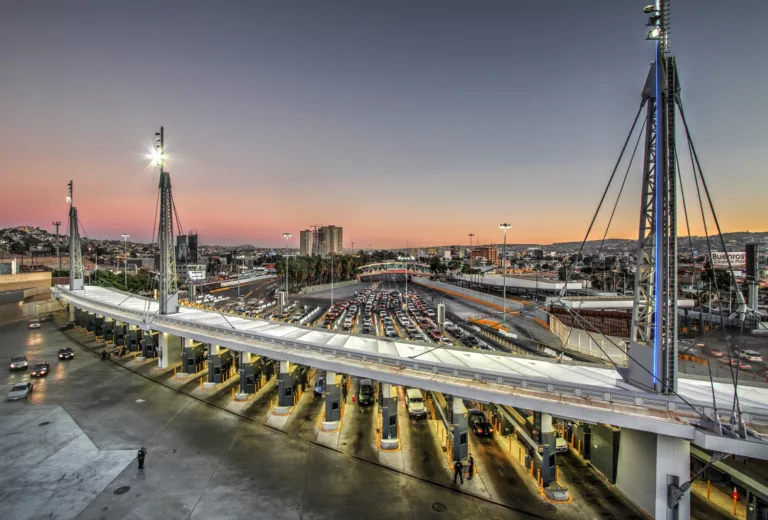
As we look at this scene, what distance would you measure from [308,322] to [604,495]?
1604 inches

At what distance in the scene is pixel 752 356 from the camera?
111 feet

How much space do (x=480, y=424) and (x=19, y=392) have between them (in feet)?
94.9

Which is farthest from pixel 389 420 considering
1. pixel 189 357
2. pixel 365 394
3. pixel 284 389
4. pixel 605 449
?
pixel 189 357

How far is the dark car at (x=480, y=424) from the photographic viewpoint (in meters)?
19.6

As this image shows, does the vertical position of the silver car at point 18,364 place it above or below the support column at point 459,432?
below

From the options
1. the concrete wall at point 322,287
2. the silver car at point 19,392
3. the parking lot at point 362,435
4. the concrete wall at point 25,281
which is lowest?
the concrete wall at point 322,287

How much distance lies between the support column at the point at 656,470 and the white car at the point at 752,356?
30.1 m

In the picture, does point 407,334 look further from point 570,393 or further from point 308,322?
point 570,393

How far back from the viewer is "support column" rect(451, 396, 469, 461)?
16266 millimetres

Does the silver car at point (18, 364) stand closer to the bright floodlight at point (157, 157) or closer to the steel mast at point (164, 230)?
the steel mast at point (164, 230)

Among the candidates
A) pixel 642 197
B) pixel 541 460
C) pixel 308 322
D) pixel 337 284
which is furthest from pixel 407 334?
pixel 337 284

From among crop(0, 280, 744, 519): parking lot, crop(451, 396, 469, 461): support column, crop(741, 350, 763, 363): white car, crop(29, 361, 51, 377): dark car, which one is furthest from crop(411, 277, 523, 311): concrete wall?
crop(29, 361, 51, 377): dark car

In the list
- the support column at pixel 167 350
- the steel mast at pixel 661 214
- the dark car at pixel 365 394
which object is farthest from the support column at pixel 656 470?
the support column at pixel 167 350

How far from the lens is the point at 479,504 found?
13977mm
